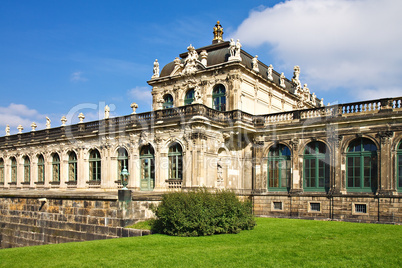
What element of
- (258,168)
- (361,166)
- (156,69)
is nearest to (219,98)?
(258,168)

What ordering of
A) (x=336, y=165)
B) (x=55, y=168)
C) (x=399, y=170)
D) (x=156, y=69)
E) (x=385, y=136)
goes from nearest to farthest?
1. (x=399, y=170)
2. (x=385, y=136)
3. (x=336, y=165)
4. (x=156, y=69)
5. (x=55, y=168)

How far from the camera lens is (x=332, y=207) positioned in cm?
2312

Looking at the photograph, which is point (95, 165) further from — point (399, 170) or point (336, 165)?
point (399, 170)

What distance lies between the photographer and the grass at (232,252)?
1101cm

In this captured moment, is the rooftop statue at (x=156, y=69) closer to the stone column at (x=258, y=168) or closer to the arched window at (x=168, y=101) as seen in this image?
the arched window at (x=168, y=101)

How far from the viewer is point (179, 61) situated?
3112cm

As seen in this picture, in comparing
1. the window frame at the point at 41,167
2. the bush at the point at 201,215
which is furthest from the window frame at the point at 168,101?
the bush at the point at 201,215

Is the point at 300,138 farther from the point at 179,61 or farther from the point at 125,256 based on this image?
the point at 125,256

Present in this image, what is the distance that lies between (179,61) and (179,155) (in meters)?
8.75

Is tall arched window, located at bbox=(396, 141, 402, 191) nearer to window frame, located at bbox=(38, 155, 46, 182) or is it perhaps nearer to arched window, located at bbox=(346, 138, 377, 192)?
arched window, located at bbox=(346, 138, 377, 192)

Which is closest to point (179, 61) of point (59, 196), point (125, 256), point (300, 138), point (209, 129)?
point (209, 129)

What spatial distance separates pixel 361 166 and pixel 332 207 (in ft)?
9.30

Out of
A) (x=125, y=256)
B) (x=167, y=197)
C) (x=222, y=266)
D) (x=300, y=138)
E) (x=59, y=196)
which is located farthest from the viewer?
(x=300, y=138)

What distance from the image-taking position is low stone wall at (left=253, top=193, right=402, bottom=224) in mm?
21297
